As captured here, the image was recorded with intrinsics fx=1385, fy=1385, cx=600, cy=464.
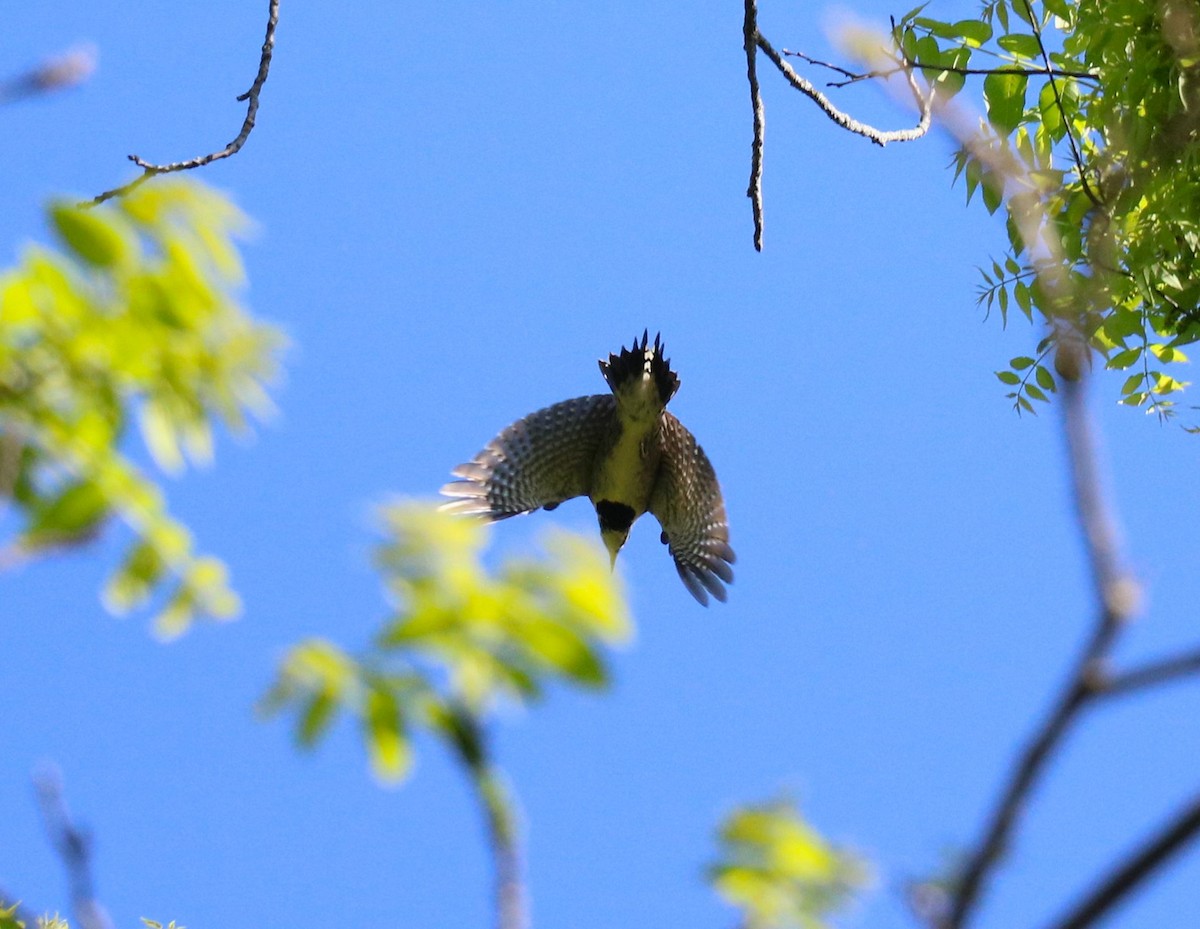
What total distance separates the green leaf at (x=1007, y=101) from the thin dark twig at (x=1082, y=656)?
3.24 meters

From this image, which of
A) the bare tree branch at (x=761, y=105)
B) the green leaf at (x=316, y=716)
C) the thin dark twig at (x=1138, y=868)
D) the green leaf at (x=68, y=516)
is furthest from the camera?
the bare tree branch at (x=761, y=105)

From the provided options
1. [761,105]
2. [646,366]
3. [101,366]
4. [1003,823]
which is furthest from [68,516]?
[646,366]

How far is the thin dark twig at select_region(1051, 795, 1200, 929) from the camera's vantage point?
2.91ft

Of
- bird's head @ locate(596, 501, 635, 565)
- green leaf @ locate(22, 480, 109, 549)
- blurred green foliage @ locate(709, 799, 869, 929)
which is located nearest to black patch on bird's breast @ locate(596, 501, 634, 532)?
bird's head @ locate(596, 501, 635, 565)

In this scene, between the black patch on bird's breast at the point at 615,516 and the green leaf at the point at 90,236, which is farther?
the black patch on bird's breast at the point at 615,516

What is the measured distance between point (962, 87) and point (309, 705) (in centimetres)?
342

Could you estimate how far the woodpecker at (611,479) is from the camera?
7957 mm

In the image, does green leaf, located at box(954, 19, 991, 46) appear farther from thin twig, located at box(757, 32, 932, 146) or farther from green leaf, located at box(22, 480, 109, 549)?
green leaf, located at box(22, 480, 109, 549)

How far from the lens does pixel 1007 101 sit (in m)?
4.16

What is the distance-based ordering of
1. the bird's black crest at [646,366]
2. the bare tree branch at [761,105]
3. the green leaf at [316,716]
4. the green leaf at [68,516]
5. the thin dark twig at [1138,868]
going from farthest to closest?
the bird's black crest at [646,366]
the bare tree branch at [761,105]
the green leaf at [316,716]
the green leaf at [68,516]
the thin dark twig at [1138,868]

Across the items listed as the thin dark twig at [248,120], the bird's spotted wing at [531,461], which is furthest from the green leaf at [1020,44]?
the bird's spotted wing at [531,461]

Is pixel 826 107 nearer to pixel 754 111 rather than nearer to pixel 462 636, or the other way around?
pixel 754 111

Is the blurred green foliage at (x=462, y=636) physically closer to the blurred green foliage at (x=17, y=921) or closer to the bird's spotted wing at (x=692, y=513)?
the blurred green foliage at (x=17, y=921)

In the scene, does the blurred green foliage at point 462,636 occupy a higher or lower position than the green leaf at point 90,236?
lower
